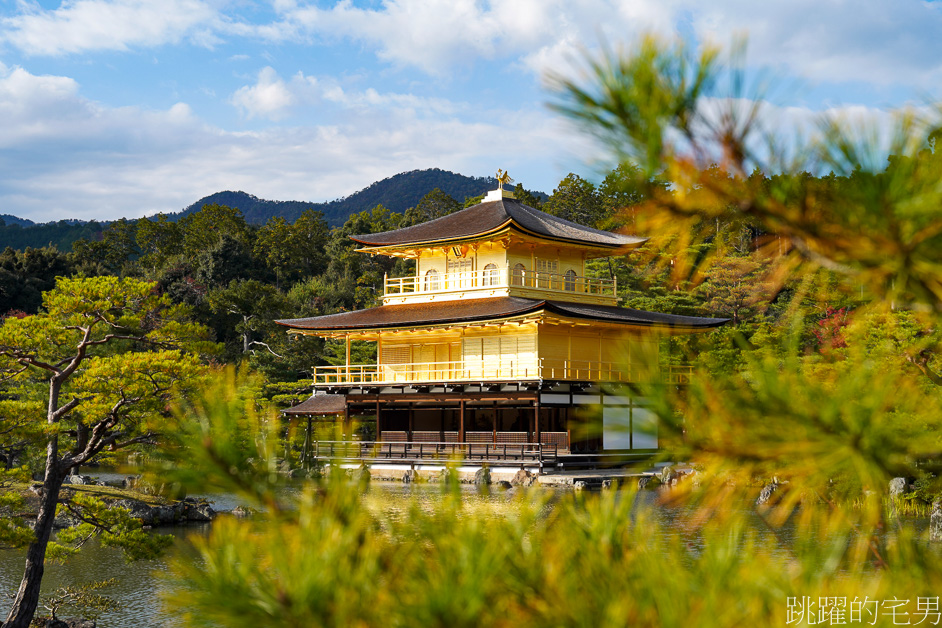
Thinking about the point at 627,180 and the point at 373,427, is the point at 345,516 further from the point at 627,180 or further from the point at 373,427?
the point at 373,427

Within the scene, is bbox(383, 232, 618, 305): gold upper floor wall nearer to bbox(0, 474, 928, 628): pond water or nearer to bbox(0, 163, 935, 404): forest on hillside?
bbox(0, 163, 935, 404): forest on hillside

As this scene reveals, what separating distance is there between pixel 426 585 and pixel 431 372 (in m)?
24.0

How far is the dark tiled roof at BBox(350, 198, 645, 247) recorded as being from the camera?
2509 centimetres

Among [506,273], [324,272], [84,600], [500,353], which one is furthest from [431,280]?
[324,272]

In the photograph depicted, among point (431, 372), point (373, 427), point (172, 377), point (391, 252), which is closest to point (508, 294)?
point (431, 372)

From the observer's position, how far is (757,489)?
1866mm

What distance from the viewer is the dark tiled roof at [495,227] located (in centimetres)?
2509

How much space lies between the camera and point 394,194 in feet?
443

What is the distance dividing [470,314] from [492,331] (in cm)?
124

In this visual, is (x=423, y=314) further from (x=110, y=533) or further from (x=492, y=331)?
(x=110, y=533)

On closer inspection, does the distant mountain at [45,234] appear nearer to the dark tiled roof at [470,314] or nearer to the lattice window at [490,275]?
the dark tiled roof at [470,314]

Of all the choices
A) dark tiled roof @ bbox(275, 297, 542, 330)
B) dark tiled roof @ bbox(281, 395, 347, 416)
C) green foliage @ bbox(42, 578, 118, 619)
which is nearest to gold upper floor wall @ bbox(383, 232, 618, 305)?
dark tiled roof @ bbox(275, 297, 542, 330)

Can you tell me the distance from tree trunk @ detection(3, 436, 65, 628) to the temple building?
1439 cm

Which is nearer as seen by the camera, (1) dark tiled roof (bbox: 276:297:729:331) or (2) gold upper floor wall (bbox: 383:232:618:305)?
(1) dark tiled roof (bbox: 276:297:729:331)
